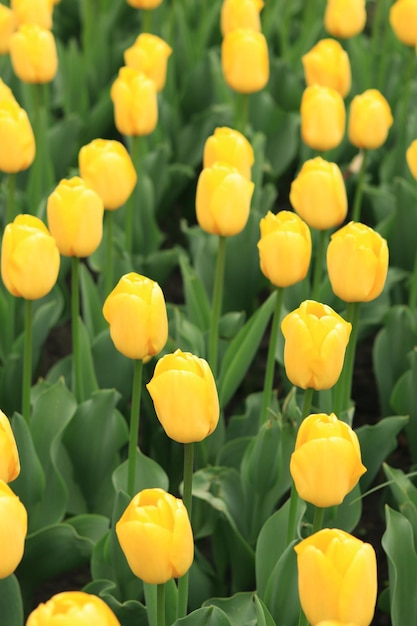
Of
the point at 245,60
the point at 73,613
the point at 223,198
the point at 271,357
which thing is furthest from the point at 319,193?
the point at 73,613

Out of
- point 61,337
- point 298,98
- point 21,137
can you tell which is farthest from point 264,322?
point 298,98

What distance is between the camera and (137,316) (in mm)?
1495

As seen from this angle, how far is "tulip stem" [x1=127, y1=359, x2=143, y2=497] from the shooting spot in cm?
159

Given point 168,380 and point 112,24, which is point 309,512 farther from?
point 112,24

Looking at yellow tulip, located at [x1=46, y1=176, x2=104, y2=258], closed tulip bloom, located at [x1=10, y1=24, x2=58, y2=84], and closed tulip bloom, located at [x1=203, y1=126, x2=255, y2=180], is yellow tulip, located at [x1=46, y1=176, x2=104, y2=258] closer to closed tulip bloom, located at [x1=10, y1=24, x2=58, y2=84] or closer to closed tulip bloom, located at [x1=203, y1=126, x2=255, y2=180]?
closed tulip bloom, located at [x1=203, y1=126, x2=255, y2=180]

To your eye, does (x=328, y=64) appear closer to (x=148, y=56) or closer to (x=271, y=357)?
(x=148, y=56)

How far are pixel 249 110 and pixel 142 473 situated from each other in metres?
1.61

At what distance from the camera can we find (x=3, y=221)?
2650mm

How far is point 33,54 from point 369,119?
712 millimetres

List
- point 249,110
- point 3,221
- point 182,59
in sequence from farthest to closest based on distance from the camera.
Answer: point 182,59 < point 249,110 < point 3,221

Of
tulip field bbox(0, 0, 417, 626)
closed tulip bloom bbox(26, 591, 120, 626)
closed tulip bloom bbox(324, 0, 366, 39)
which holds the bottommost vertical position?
tulip field bbox(0, 0, 417, 626)

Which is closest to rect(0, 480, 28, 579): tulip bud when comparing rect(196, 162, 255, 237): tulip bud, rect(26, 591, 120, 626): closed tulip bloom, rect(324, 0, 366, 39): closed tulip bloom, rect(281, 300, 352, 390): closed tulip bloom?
rect(26, 591, 120, 626): closed tulip bloom

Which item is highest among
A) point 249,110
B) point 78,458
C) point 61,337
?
point 249,110

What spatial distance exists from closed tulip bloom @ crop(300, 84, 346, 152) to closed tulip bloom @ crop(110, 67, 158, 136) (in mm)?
302
